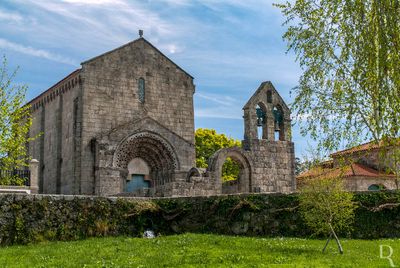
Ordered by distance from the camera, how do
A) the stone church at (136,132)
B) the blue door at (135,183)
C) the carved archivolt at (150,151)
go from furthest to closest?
the blue door at (135,183) < the carved archivolt at (150,151) < the stone church at (136,132)

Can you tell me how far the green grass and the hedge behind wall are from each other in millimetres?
1433

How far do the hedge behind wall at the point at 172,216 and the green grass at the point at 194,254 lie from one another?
1.43 meters

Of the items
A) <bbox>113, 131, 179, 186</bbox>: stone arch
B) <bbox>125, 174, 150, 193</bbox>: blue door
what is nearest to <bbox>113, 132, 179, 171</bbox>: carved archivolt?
<bbox>113, 131, 179, 186</bbox>: stone arch

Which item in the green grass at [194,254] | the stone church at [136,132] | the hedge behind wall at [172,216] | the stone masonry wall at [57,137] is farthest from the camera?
the stone masonry wall at [57,137]

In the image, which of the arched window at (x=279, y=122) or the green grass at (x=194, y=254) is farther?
the arched window at (x=279, y=122)

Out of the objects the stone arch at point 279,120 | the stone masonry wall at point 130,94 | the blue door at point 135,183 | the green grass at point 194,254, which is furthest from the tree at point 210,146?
the green grass at point 194,254

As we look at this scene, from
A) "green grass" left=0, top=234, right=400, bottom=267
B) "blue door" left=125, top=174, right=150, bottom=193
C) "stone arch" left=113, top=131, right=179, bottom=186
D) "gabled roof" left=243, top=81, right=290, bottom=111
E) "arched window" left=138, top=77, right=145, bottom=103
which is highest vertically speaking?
"arched window" left=138, top=77, right=145, bottom=103

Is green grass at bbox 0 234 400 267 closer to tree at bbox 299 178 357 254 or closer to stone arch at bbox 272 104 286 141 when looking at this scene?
tree at bbox 299 178 357 254

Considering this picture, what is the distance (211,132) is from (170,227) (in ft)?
124

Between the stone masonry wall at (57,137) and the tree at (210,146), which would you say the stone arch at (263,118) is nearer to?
the stone masonry wall at (57,137)

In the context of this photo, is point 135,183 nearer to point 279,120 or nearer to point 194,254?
point 279,120

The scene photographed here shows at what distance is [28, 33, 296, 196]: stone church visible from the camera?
2942cm

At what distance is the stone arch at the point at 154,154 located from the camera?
3412 centimetres

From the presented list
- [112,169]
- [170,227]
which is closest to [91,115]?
[112,169]
